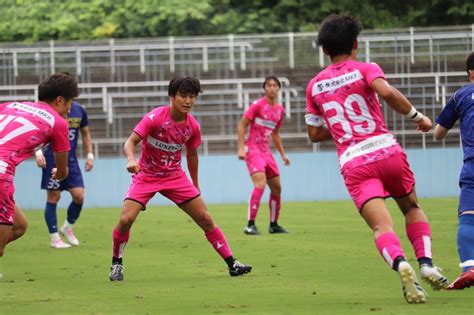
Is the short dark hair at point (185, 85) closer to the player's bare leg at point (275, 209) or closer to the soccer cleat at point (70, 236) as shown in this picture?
the soccer cleat at point (70, 236)

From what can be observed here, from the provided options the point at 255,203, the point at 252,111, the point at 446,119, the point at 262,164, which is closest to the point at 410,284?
the point at 446,119

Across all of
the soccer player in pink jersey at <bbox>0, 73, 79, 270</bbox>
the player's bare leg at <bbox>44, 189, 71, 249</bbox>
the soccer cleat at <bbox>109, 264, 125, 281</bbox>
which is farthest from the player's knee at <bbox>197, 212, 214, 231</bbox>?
the player's bare leg at <bbox>44, 189, 71, 249</bbox>

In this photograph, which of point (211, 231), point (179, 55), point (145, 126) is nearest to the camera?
point (145, 126)

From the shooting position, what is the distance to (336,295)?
930 centimetres

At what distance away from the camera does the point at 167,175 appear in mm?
11359

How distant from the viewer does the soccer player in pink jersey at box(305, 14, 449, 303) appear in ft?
27.5

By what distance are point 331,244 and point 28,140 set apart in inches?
262

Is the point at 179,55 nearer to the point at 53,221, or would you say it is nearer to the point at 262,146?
the point at 262,146

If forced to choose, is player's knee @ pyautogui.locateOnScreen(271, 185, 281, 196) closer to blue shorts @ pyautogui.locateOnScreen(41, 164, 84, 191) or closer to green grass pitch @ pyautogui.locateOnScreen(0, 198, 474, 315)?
green grass pitch @ pyautogui.locateOnScreen(0, 198, 474, 315)

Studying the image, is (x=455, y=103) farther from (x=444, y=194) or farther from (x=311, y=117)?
(x=444, y=194)

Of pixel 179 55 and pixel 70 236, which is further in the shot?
pixel 179 55

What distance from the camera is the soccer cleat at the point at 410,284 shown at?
7.95 meters

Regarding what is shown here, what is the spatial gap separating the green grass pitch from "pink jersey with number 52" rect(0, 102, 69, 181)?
3.91 ft

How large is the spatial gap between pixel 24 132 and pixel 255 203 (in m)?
8.67
